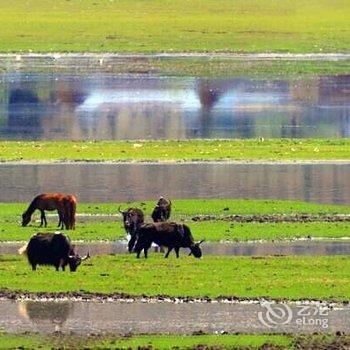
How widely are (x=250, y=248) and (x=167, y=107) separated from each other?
87.9 ft

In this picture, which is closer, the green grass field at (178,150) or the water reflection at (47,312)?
the water reflection at (47,312)

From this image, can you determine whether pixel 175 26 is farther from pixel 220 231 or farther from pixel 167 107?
pixel 220 231

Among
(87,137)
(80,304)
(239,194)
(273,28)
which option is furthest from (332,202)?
(273,28)

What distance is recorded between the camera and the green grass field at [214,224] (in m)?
26.5

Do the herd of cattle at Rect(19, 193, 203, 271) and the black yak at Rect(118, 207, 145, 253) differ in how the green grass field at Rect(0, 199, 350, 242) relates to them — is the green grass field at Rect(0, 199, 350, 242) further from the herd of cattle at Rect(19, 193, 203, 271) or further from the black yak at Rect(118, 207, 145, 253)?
the black yak at Rect(118, 207, 145, 253)

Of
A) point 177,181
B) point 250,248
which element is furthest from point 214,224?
point 177,181

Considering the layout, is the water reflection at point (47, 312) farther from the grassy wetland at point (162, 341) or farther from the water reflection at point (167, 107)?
the water reflection at point (167, 107)

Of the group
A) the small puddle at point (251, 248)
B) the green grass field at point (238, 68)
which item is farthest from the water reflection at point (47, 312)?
the green grass field at point (238, 68)

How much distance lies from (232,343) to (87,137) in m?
25.3

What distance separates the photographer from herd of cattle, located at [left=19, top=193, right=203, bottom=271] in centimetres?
2270

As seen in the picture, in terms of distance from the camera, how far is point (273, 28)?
82750mm

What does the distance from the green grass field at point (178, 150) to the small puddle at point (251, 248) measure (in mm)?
11767

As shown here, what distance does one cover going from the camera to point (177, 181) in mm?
34000

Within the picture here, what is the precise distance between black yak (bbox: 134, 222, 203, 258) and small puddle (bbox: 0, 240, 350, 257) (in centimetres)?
68
